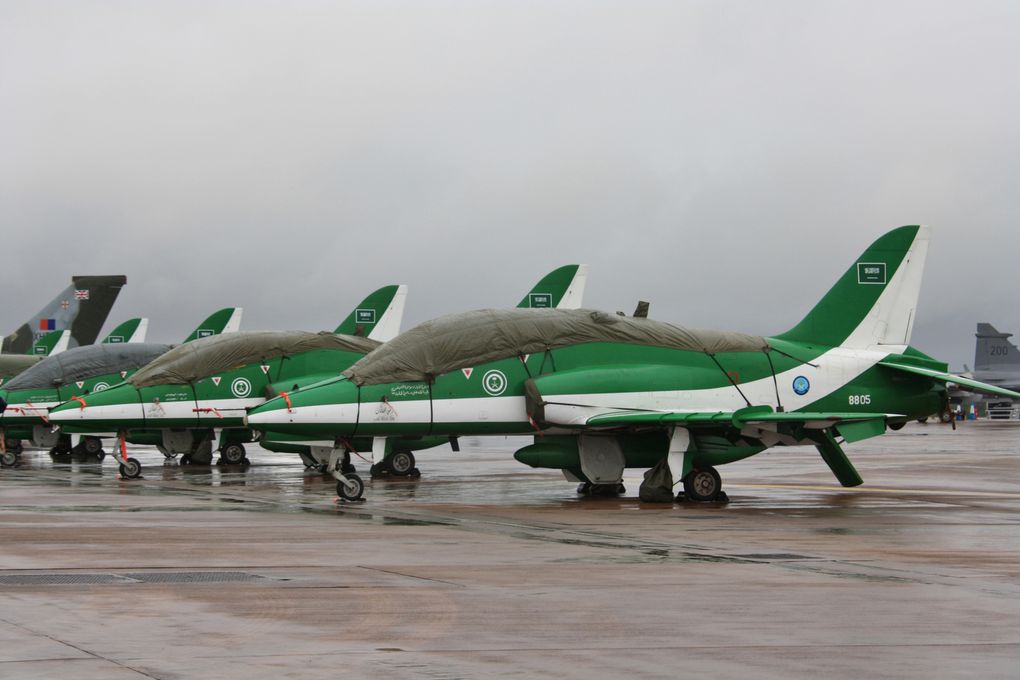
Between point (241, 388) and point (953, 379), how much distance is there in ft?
44.0

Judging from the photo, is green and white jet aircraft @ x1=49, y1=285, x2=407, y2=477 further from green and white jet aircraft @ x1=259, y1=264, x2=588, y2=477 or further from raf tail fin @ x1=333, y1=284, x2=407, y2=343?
raf tail fin @ x1=333, y1=284, x2=407, y2=343

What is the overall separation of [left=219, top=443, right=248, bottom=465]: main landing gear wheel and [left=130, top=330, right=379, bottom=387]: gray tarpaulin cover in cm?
445

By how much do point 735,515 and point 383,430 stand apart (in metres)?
5.09

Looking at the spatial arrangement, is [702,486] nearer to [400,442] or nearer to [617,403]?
[617,403]

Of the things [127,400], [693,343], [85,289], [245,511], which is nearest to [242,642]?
[245,511]

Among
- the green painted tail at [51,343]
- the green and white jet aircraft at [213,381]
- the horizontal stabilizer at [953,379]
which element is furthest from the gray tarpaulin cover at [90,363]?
the horizontal stabilizer at [953,379]

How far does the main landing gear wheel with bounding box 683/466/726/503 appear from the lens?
1753 cm

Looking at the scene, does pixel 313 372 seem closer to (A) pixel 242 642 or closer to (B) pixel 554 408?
(B) pixel 554 408

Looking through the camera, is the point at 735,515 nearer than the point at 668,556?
No

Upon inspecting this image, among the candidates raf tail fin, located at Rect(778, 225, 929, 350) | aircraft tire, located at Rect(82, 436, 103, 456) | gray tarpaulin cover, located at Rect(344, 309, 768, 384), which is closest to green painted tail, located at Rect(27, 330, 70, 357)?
aircraft tire, located at Rect(82, 436, 103, 456)

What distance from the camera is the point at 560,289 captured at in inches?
1019

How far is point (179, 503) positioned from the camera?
16516 millimetres

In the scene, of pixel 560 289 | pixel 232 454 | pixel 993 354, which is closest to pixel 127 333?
pixel 232 454

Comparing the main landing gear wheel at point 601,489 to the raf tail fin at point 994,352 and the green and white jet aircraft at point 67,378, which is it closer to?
the green and white jet aircraft at point 67,378
